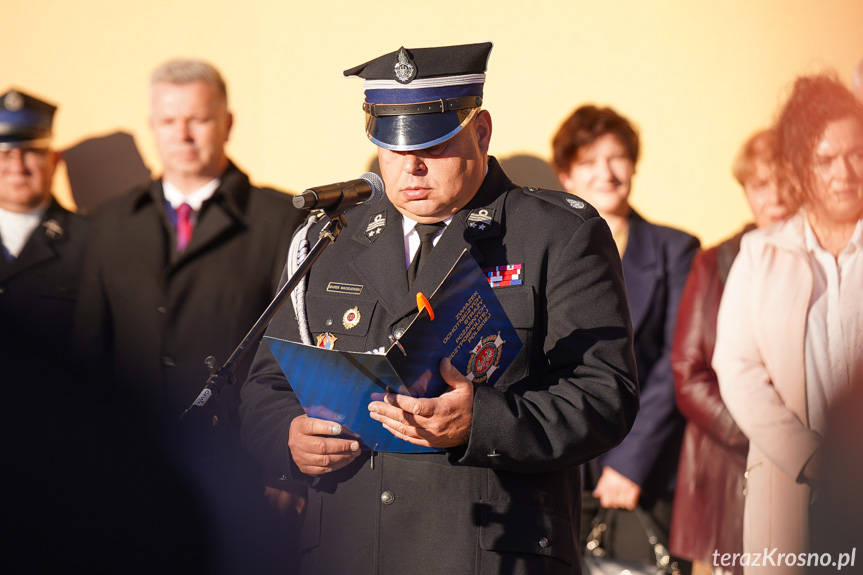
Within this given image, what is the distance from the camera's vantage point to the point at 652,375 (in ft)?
12.8

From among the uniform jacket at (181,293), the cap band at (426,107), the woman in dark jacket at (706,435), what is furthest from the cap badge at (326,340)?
the woman in dark jacket at (706,435)

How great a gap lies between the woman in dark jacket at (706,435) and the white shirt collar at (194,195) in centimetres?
201

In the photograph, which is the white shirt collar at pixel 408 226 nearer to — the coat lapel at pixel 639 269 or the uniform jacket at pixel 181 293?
the uniform jacket at pixel 181 293

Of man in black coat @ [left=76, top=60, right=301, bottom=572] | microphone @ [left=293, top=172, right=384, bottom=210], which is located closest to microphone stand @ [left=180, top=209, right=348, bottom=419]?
microphone @ [left=293, top=172, right=384, bottom=210]

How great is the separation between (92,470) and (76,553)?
34 cm

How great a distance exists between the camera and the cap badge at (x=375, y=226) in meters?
2.55

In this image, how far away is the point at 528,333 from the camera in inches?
91.2

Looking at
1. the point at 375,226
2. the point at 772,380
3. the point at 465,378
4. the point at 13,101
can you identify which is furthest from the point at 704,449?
the point at 13,101

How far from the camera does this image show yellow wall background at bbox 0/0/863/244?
4152mm

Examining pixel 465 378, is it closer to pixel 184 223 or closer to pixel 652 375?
pixel 652 375

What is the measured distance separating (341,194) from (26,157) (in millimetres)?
2839

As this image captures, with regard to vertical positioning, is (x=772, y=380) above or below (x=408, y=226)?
below

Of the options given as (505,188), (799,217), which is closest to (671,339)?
(799,217)

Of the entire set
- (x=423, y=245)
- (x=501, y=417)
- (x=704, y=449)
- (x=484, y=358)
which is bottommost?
(x=704, y=449)
